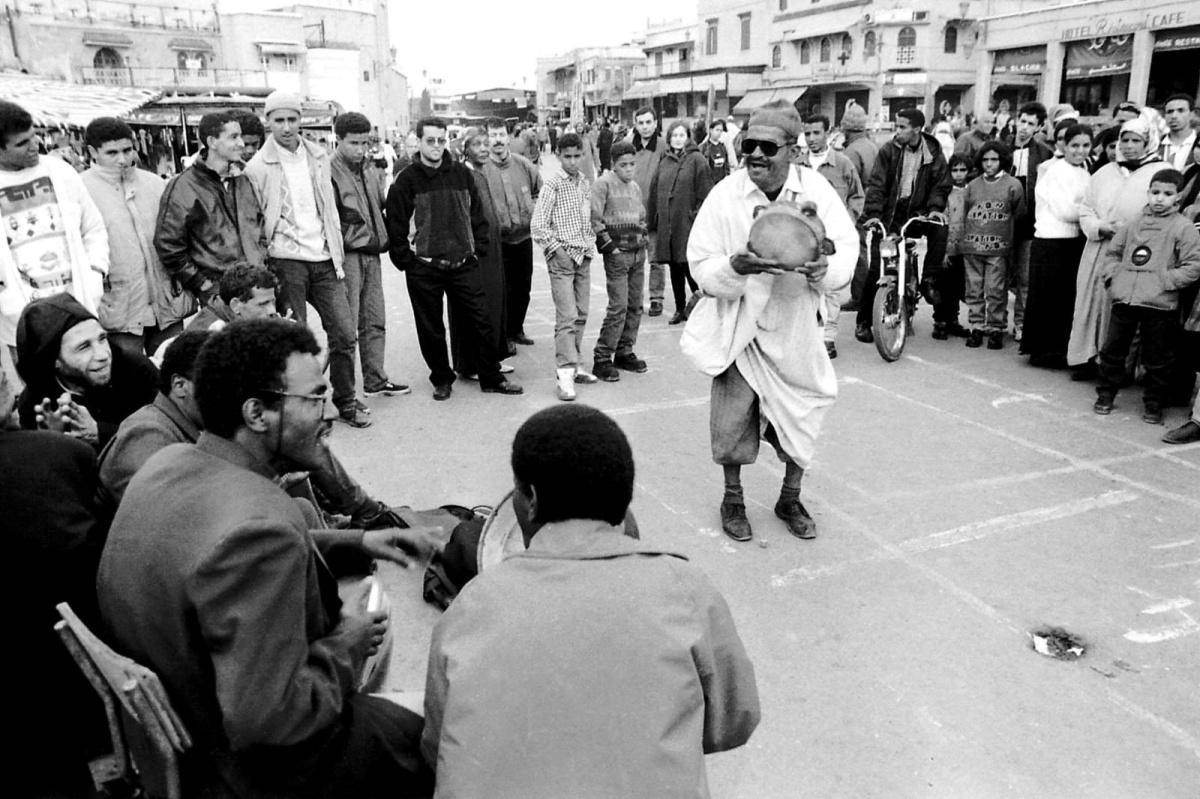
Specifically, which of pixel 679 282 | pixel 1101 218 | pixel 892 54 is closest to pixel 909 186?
pixel 1101 218

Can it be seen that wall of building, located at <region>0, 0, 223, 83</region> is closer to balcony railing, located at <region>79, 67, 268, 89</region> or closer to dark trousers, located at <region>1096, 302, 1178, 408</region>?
balcony railing, located at <region>79, 67, 268, 89</region>

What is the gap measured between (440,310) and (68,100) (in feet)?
57.8

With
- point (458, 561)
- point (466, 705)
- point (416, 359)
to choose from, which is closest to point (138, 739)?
point (466, 705)

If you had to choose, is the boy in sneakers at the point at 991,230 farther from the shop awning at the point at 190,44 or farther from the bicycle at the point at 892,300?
the shop awning at the point at 190,44

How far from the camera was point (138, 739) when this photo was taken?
2.00 m

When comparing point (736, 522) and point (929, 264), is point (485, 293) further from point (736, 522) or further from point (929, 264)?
point (929, 264)

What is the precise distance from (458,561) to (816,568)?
1713mm

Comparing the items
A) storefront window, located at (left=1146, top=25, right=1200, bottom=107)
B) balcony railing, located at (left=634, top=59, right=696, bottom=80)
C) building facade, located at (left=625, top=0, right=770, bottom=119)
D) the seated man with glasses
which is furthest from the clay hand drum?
balcony railing, located at (left=634, top=59, right=696, bottom=80)

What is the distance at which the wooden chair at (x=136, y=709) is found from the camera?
1.81 m

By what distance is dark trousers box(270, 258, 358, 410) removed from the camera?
6121 millimetres

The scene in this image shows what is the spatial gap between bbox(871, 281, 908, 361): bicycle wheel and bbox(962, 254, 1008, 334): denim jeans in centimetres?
87

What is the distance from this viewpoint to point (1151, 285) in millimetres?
6121

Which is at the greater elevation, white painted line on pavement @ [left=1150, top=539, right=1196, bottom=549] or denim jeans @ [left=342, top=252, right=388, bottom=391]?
denim jeans @ [left=342, top=252, right=388, bottom=391]

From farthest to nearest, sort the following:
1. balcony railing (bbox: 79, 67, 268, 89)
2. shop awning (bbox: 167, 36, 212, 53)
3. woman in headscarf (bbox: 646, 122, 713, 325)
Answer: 1. shop awning (bbox: 167, 36, 212, 53)
2. balcony railing (bbox: 79, 67, 268, 89)
3. woman in headscarf (bbox: 646, 122, 713, 325)
